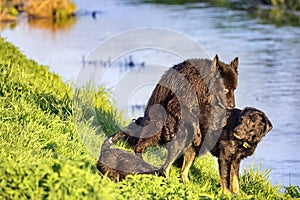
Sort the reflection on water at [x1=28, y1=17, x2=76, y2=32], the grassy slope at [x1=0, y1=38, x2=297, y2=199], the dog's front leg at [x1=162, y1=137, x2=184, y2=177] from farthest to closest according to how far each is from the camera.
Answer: the reflection on water at [x1=28, y1=17, x2=76, y2=32], the dog's front leg at [x1=162, y1=137, x2=184, y2=177], the grassy slope at [x1=0, y1=38, x2=297, y2=199]

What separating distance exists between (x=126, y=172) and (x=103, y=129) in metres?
1.91

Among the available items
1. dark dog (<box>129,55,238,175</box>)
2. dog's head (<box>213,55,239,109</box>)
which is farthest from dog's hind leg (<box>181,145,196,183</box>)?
dog's head (<box>213,55,239,109</box>)

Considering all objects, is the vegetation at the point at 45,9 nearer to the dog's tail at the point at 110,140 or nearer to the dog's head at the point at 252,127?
the dog's tail at the point at 110,140

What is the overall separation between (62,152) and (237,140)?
5.05 feet

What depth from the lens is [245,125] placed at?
6.75 meters

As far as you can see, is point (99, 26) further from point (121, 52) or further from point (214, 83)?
point (214, 83)

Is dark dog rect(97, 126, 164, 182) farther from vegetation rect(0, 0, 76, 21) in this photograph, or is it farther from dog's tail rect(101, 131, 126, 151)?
vegetation rect(0, 0, 76, 21)

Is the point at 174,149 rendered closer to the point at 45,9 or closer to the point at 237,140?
the point at 237,140

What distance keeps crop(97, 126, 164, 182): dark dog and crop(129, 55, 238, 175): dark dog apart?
34 cm

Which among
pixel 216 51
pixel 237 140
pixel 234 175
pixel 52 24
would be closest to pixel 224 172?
pixel 234 175

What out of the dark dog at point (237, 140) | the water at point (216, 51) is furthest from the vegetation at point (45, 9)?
the dark dog at point (237, 140)

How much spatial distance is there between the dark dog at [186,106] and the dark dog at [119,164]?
1.13 ft

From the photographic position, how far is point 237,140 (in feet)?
22.5

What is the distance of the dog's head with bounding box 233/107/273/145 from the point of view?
672 cm
